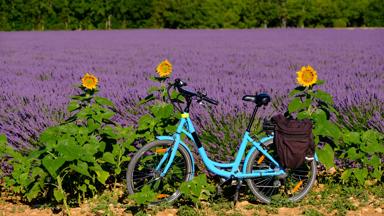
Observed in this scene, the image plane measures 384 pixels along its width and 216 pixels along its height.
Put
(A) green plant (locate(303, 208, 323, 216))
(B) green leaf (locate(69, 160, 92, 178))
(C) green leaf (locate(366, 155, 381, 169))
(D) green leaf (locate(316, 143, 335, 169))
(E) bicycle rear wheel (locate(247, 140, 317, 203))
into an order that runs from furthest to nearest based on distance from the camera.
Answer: (C) green leaf (locate(366, 155, 381, 169)) → (D) green leaf (locate(316, 143, 335, 169)) → (E) bicycle rear wheel (locate(247, 140, 317, 203)) → (A) green plant (locate(303, 208, 323, 216)) → (B) green leaf (locate(69, 160, 92, 178))

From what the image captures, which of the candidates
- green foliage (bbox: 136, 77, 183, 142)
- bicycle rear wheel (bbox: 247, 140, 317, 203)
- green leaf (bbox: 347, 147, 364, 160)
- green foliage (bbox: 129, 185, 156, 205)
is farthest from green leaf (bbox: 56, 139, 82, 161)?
green leaf (bbox: 347, 147, 364, 160)

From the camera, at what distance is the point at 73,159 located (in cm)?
347

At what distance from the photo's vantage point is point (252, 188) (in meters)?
3.79

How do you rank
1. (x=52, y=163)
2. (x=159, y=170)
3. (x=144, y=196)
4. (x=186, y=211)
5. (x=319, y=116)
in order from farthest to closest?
(x=319, y=116) < (x=159, y=170) < (x=186, y=211) < (x=144, y=196) < (x=52, y=163)

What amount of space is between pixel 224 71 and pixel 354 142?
4968mm

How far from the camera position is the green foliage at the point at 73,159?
3518mm

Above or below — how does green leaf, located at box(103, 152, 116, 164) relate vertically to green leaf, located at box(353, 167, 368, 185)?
above

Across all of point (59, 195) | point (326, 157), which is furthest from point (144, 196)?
point (326, 157)

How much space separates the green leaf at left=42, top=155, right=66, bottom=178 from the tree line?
4664 cm

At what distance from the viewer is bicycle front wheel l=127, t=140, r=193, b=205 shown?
366 cm

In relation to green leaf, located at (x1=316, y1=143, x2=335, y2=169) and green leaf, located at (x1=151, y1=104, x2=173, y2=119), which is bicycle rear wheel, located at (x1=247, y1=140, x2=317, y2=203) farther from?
green leaf, located at (x1=151, y1=104, x2=173, y2=119)

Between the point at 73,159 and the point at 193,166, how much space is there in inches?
31.6

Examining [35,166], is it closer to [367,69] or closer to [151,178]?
[151,178]

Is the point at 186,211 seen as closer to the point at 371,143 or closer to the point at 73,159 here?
the point at 73,159
